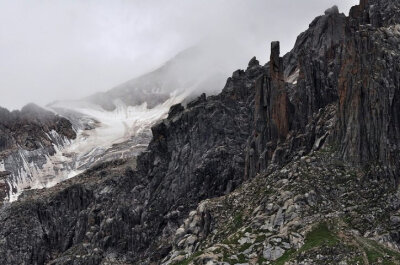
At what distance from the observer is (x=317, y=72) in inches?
7106

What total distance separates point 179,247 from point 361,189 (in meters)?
43.4

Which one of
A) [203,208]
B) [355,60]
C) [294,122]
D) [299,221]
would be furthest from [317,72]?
[299,221]

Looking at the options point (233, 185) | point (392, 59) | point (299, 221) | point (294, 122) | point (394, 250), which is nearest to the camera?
point (394, 250)

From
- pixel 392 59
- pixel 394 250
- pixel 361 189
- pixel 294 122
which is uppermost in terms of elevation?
pixel 392 59

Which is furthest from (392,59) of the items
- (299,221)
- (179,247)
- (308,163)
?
(179,247)

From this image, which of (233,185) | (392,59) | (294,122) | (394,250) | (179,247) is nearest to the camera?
(394,250)

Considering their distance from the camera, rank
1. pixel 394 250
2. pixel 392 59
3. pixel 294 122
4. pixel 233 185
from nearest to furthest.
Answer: pixel 394 250 < pixel 392 59 < pixel 294 122 < pixel 233 185

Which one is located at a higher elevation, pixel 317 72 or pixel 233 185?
pixel 317 72

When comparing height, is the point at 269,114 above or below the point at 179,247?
above

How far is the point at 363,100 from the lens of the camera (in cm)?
14125

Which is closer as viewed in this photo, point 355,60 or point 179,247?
point 355,60

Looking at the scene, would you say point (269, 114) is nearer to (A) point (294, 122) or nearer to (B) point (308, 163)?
(A) point (294, 122)

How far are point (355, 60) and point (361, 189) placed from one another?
28.1 meters

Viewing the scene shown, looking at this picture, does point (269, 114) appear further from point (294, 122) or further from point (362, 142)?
point (362, 142)
